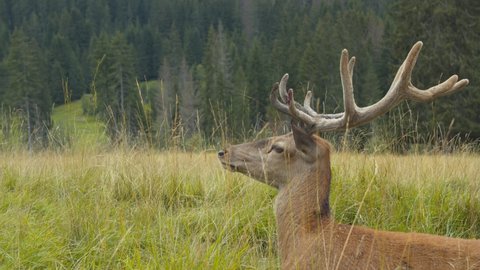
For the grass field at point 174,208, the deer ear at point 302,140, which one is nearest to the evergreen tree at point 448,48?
the grass field at point 174,208

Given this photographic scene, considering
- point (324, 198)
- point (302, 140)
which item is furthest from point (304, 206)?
point (302, 140)

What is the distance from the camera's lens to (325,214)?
3.89 metres

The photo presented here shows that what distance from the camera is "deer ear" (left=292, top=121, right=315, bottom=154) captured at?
4.09m

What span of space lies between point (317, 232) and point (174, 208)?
1.83 meters

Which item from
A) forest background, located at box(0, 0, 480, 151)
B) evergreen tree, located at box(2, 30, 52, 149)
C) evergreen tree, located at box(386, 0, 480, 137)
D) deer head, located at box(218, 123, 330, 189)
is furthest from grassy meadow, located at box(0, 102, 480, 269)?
evergreen tree, located at box(2, 30, 52, 149)

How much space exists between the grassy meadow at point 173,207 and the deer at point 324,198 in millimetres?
251

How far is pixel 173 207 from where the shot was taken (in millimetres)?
5289

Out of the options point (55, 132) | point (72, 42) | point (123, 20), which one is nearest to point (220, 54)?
point (72, 42)

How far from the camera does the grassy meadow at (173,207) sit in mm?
3828

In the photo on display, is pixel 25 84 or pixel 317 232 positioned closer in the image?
pixel 317 232

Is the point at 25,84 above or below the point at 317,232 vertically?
below

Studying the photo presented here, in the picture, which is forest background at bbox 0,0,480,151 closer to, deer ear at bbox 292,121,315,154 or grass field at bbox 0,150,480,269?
grass field at bbox 0,150,480,269

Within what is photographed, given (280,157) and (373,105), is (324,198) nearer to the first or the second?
(280,157)

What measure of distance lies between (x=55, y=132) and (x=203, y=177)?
2.59m
